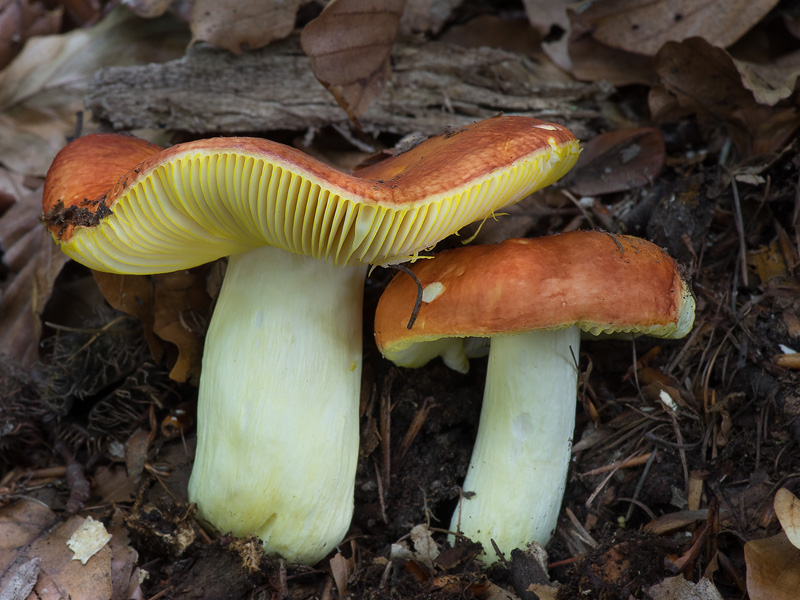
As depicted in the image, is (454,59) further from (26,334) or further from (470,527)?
(26,334)

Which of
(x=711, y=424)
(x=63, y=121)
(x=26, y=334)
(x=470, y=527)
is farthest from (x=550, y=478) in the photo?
(x=63, y=121)

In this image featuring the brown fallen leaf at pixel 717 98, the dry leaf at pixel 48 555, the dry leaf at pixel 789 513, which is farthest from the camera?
the brown fallen leaf at pixel 717 98

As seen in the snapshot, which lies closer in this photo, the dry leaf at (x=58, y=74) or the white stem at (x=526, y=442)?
the white stem at (x=526, y=442)

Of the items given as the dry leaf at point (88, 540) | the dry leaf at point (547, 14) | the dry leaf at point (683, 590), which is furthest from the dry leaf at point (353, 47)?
the dry leaf at point (683, 590)

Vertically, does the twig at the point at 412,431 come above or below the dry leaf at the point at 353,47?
below

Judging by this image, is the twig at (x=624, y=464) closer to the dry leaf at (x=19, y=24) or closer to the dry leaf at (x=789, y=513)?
the dry leaf at (x=789, y=513)

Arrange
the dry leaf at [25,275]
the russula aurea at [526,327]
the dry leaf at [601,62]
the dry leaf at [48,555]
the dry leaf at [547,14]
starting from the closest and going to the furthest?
1. the russula aurea at [526,327]
2. the dry leaf at [48,555]
3. the dry leaf at [25,275]
4. the dry leaf at [601,62]
5. the dry leaf at [547,14]

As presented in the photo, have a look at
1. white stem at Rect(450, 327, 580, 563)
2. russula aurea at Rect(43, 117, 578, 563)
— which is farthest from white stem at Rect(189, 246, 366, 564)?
white stem at Rect(450, 327, 580, 563)

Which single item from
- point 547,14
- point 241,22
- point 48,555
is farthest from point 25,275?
point 547,14

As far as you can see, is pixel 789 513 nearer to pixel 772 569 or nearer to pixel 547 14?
pixel 772 569
